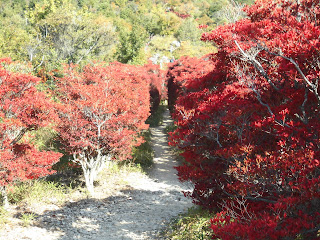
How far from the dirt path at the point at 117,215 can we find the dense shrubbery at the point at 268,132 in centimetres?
204

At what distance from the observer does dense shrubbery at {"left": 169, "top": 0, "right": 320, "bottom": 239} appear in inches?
124

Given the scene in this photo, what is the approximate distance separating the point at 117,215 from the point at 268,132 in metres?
5.40

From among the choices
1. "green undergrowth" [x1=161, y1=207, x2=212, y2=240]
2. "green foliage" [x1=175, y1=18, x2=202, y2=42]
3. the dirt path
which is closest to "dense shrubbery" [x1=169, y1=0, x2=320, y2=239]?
"green undergrowth" [x1=161, y1=207, x2=212, y2=240]

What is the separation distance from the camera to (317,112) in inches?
153

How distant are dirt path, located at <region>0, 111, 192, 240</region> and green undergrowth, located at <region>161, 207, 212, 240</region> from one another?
42 cm

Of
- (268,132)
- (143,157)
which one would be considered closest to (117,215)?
(143,157)

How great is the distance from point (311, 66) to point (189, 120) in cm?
285

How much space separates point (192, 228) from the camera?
19.0 feet

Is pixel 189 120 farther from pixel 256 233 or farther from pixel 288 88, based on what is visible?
pixel 256 233

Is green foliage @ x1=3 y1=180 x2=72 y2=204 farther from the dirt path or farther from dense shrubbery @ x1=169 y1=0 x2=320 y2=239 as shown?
dense shrubbery @ x1=169 y1=0 x2=320 y2=239

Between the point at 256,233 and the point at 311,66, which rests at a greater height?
the point at 311,66

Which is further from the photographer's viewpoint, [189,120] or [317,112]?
[189,120]

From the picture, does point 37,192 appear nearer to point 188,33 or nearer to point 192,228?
point 192,228

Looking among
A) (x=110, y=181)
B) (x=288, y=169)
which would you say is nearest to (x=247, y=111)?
(x=288, y=169)
